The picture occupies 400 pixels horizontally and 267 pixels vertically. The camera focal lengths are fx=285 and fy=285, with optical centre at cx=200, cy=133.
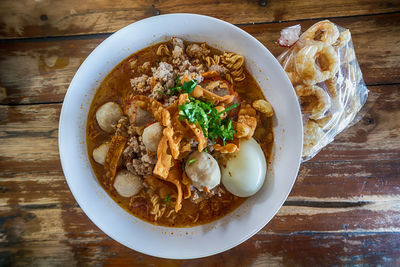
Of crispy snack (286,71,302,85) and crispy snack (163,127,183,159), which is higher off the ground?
crispy snack (286,71,302,85)

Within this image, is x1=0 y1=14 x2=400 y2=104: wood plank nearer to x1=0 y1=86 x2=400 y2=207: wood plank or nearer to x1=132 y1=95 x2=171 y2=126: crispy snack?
x1=0 y1=86 x2=400 y2=207: wood plank

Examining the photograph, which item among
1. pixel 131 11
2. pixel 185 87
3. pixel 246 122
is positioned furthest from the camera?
pixel 131 11

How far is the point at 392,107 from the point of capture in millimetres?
Answer: 1992

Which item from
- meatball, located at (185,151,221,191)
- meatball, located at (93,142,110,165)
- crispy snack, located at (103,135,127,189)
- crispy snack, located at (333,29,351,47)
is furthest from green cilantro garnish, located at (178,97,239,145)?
crispy snack, located at (333,29,351,47)

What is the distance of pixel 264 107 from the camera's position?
164 centimetres

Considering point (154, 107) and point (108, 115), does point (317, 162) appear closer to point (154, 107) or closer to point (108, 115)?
point (154, 107)

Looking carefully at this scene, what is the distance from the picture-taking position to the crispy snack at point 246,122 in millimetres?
1549

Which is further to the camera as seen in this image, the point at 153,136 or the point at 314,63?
the point at 314,63

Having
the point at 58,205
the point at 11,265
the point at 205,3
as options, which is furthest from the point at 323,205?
the point at 11,265

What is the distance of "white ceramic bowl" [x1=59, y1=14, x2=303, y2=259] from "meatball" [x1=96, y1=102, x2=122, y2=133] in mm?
109

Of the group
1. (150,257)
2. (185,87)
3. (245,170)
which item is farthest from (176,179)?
(150,257)

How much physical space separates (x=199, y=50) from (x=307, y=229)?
57.0 inches

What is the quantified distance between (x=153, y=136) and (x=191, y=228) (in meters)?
0.69

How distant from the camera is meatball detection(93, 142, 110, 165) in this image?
1727 mm
